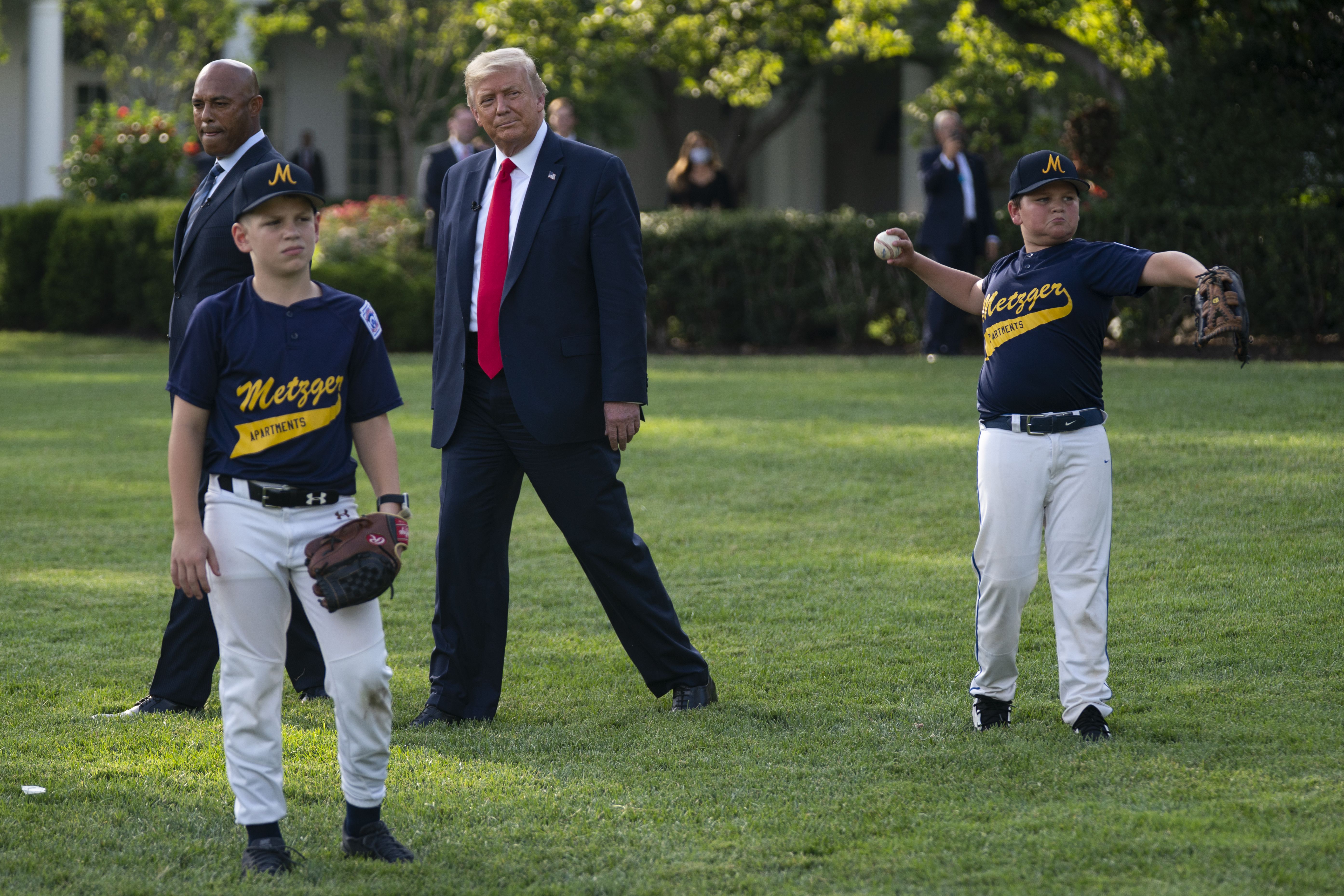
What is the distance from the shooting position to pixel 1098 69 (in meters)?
15.8

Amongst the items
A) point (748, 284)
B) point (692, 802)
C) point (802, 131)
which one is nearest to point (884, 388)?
point (748, 284)

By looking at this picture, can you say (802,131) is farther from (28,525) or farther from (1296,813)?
(1296,813)

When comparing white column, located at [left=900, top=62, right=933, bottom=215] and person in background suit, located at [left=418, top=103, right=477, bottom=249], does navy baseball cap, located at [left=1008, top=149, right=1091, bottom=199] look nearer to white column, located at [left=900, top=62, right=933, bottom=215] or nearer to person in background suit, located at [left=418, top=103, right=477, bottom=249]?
person in background suit, located at [left=418, top=103, right=477, bottom=249]

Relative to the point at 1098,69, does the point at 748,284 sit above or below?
below

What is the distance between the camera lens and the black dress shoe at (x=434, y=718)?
481cm

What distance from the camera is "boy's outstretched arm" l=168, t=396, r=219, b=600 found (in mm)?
3424

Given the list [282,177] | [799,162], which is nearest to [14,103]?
[799,162]

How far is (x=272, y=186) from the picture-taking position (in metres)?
3.51

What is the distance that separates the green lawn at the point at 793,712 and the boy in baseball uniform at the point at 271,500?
271 millimetres

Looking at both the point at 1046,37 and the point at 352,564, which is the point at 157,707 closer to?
the point at 352,564

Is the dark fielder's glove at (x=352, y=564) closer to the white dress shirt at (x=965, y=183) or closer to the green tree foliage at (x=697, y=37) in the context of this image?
the white dress shirt at (x=965, y=183)

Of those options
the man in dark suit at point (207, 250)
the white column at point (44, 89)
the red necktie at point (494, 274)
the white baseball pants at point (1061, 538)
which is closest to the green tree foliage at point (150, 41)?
the white column at point (44, 89)

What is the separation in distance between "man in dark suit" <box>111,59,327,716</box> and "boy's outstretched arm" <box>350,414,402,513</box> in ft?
4.25

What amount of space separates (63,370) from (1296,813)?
14.5 m
